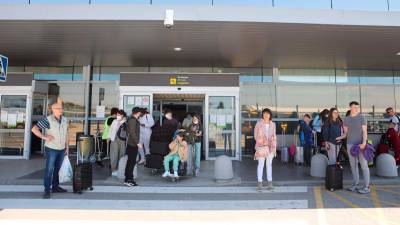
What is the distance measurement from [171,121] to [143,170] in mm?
1591

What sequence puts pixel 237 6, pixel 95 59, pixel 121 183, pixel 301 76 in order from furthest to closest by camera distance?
1. pixel 301 76
2. pixel 95 59
3. pixel 237 6
4. pixel 121 183

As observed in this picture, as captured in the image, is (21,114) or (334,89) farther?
(334,89)

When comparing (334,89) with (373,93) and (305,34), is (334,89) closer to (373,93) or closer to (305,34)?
(373,93)

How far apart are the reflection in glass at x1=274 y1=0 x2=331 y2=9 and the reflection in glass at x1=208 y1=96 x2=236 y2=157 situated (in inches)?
144

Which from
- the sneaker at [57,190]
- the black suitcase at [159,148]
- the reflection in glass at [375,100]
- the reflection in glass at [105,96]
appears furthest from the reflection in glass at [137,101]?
the reflection in glass at [375,100]

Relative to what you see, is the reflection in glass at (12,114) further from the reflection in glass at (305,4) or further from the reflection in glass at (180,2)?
the reflection in glass at (305,4)

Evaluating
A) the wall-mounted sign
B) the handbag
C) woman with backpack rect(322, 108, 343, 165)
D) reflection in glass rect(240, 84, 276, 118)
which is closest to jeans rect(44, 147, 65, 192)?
the handbag

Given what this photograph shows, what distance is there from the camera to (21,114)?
12266 millimetres

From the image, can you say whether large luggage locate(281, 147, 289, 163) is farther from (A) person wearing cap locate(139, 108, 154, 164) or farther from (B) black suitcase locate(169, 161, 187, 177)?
(B) black suitcase locate(169, 161, 187, 177)

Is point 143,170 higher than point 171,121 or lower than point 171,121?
lower

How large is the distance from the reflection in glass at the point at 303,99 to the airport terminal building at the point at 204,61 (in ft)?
0.14

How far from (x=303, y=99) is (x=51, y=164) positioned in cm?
1112

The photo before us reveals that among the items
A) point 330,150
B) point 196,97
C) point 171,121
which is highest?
point 196,97

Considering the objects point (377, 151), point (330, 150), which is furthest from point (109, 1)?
point (377, 151)
